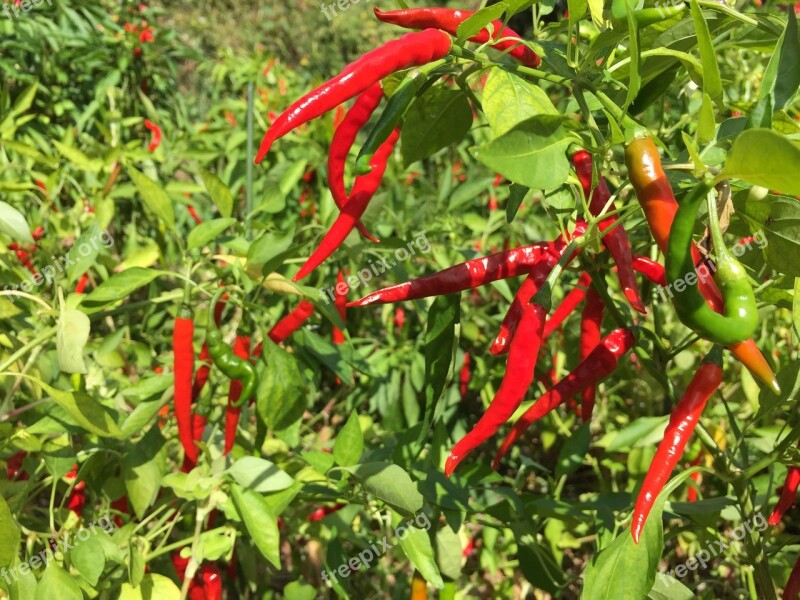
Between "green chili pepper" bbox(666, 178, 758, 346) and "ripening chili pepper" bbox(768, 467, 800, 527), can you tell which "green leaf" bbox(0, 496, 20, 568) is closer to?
"green chili pepper" bbox(666, 178, 758, 346)

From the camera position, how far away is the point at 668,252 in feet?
1.94

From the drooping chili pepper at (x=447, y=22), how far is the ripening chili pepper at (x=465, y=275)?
0.20 metres

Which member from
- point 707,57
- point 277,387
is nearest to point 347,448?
point 277,387

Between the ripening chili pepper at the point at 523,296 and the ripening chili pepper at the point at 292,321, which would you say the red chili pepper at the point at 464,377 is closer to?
the ripening chili pepper at the point at 292,321

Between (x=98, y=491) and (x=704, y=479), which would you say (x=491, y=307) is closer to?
(x=704, y=479)

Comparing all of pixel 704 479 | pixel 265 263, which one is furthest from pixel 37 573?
pixel 704 479

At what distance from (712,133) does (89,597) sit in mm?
1002

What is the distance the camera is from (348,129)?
816mm

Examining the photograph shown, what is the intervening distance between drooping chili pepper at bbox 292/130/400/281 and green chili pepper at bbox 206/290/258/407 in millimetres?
378

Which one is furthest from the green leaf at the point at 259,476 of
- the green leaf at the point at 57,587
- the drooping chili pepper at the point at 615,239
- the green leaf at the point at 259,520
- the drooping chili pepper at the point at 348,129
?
the drooping chili pepper at the point at 615,239

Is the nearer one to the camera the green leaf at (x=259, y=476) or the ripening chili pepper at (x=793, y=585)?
the ripening chili pepper at (x=793, y=585)

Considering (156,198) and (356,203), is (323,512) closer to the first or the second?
(156,198)

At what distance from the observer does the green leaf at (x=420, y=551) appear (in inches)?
40.6

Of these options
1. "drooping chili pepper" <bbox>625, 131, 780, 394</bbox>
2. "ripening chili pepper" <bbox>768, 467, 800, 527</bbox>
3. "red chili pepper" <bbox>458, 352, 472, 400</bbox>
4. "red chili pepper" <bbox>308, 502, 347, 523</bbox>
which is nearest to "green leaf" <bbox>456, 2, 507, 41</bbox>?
"drooping chili pepper" <bbox>625, 131, 780, 394</bbox>
